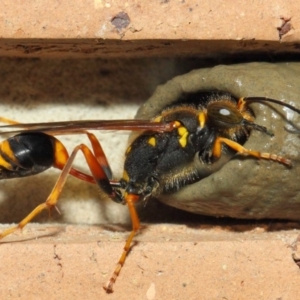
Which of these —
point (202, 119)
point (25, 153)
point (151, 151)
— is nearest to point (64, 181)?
point (25, 153)

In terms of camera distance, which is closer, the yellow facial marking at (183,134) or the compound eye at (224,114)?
the compound eye at (224,114)

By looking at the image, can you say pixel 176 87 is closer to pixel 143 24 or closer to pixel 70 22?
pixel 143 24

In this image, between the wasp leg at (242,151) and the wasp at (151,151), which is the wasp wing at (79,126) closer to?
the wasp at (151,151)

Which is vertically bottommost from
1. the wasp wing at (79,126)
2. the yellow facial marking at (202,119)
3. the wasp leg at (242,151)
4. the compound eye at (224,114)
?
the wasp leg at (242,151)

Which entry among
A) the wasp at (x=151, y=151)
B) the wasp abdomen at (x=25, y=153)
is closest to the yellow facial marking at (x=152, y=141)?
the wasp at (x=151, y=151)

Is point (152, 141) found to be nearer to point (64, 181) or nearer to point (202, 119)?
point (202, 119)
